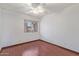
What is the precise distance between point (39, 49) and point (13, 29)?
59cm

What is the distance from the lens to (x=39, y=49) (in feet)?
5.61

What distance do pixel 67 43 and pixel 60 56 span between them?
0.84 feet

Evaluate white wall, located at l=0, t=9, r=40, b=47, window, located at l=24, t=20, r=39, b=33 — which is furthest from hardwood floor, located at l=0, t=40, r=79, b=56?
window, located at l=24, t=20, r=39, b=33

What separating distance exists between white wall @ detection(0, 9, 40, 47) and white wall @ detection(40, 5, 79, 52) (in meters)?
0.22

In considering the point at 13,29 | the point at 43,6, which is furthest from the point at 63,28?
the point at 13,29

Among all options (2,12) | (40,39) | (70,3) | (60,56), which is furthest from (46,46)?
(2,12)

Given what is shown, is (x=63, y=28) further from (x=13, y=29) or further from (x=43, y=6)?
(x=13, y=29)

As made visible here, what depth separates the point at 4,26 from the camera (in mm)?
1630

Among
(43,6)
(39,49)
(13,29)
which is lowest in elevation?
(39,49)

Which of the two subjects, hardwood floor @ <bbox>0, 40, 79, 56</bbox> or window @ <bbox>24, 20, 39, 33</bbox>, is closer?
hardwood floor @ <bbox>0, 40, 79, 56</bbox>

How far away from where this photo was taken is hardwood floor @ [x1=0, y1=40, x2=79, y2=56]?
5.30 feet

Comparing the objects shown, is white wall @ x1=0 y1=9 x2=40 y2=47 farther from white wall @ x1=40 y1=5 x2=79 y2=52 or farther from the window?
white wall @ x1=40 y1=5 x2=79 y2=52

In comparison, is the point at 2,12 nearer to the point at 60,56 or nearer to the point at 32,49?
the point at 32,49

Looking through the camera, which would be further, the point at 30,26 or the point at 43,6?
the point at 30,26
